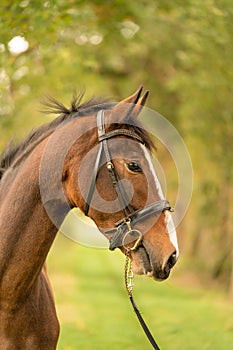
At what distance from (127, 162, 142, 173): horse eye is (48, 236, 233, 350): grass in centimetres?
642

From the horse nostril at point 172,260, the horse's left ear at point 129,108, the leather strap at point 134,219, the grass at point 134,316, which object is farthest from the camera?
the grass at point 134,316

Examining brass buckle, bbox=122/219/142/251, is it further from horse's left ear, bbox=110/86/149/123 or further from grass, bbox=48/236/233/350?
grass, bbox=48/236/233/350

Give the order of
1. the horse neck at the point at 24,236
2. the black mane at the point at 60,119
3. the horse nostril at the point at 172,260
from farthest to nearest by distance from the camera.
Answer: the horse neck at the point at 24,236 → the black mane at the point at 60,119 → the horse nostril at the point at 172,260

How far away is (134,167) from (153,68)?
2248cm

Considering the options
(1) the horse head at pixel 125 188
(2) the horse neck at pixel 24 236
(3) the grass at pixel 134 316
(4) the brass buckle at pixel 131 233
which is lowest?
(3) the grass at pixel 134 316

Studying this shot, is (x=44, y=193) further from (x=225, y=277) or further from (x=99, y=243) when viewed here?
(x=225, y=277)

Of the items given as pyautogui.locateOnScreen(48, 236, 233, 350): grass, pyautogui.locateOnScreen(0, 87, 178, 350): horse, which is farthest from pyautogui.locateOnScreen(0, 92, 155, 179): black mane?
pyautogui.locateOnScreen(48, 236, 233, 350): grass

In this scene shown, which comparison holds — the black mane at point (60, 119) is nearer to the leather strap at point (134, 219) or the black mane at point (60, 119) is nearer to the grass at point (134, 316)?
the leather strap at point (134, 219)

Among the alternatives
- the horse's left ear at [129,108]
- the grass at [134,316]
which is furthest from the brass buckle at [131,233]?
the grass at [134,316]

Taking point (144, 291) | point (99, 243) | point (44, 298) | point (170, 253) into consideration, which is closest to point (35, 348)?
point (44, 298)

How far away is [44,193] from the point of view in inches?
207

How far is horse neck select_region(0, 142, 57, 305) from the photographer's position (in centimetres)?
531

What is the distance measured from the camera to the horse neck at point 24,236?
531 centimetres

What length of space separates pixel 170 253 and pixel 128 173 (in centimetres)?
62
